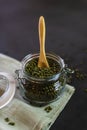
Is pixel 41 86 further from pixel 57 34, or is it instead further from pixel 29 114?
pixel 57 34

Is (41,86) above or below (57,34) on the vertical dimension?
below

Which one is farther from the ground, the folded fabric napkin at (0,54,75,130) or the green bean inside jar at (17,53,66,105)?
the green bean inside jar at (17,53,66,105)

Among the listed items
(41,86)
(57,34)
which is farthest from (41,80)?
(57,34)

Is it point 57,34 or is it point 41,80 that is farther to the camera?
point 57,34

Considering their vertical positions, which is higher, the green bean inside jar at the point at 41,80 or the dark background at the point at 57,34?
the dark background at the point at 57,34

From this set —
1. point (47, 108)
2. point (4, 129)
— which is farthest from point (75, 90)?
point (4, 129)

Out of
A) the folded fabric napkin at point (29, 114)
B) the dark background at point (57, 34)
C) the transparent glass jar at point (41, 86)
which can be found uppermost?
the dark background at point (57, 34)

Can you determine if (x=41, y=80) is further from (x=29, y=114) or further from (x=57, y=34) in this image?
(x=57, y=34)
